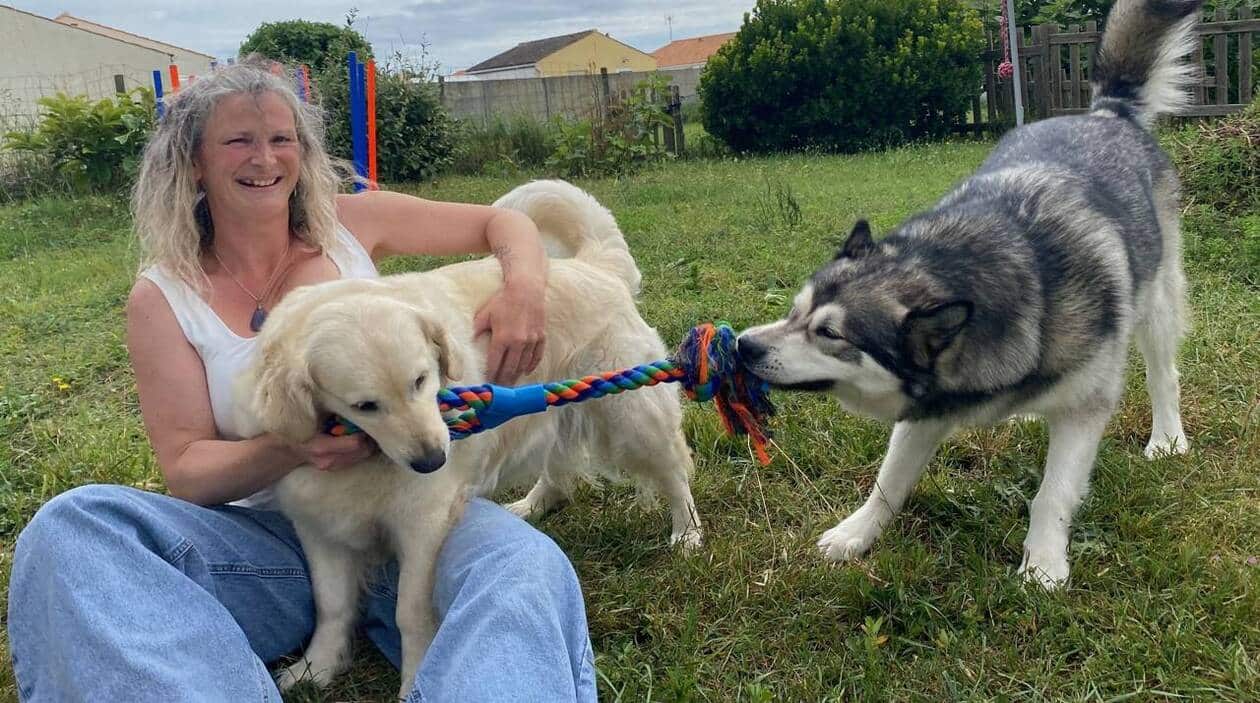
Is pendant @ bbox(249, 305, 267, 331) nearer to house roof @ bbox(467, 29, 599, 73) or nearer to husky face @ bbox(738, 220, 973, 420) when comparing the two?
husky face @ bbox(738, 220, 973, 420)

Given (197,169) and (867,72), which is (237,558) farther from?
(867,72)

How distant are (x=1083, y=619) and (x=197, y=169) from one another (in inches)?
101

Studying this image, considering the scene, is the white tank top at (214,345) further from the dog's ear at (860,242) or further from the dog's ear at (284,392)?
the dog's ear at (860,242)

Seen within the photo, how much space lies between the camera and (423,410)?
190 cm

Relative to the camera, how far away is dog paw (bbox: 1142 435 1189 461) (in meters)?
2.91

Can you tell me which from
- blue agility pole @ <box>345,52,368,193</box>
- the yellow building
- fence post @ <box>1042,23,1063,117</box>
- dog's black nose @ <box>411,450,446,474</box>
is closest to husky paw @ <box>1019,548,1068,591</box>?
dog's black nose @ <box>411,450,446,474</box>

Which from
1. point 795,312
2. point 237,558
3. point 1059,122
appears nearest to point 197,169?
point 237,558

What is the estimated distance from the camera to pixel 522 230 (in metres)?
2.61

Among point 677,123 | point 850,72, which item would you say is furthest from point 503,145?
point 850,72

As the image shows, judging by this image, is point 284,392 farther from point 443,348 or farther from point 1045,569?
point 1045,569

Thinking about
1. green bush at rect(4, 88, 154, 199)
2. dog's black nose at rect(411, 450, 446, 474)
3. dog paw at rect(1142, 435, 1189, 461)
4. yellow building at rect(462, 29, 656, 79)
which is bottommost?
dog paw at rect(1142, 435, 1189, 461)

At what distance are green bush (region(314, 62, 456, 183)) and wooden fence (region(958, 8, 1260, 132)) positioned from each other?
794cm

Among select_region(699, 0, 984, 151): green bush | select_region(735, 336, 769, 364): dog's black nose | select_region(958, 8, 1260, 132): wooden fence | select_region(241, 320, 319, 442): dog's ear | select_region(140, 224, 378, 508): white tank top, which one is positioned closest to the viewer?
select_region(241, 320, 319, 442): dog's ear

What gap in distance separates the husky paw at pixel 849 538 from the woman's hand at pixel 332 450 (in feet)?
4.48
